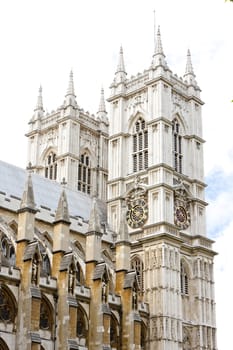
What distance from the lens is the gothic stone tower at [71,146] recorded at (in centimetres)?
6050

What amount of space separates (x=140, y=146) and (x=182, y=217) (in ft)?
23.5

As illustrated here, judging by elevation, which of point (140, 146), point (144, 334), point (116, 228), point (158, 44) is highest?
point (158, 44)

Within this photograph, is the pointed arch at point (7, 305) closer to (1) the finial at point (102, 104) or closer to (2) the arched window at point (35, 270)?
(2) the arched window at point (35, 270)

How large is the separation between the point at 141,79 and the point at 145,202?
1146cm

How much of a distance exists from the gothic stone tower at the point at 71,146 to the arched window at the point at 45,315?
19673mm

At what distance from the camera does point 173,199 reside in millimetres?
51812

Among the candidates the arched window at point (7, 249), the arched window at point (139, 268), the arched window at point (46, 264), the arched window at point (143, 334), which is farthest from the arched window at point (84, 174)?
the arched window at point (7, 249)

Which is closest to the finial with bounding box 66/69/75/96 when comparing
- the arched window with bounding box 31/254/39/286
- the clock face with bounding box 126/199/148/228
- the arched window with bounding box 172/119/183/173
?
the arched window with bounding box 172/119/183/173

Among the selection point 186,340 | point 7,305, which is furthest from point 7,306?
point 186,340

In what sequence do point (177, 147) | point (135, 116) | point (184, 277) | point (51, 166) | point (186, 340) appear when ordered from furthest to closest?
point (51, 166) → point (135, 116) → point (177, 147) → point (184, 277) → point (186, 340)

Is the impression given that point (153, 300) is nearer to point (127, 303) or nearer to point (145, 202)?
point (127, 303)

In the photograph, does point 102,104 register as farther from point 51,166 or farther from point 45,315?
point 45,315

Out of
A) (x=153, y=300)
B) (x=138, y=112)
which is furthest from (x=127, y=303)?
(x=138, y=112)

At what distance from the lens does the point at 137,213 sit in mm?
52344
